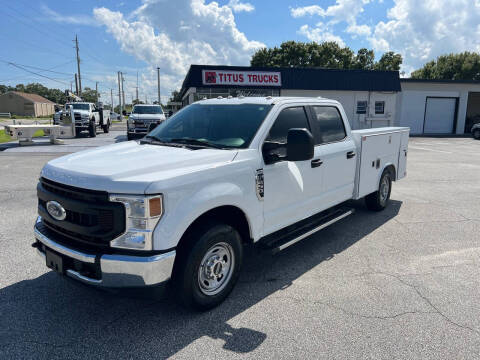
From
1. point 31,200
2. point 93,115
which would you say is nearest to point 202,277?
point 31,200

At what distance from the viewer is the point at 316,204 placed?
15.0 ft

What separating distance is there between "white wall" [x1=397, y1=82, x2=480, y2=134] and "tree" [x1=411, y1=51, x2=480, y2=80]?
3169cm

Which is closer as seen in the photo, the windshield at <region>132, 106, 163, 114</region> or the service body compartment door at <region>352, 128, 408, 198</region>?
the service body compartment door at <region>352, 128, 408, 198</region>

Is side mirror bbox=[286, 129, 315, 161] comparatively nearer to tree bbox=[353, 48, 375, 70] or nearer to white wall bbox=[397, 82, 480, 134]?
white wall bbox=[397, 82, 480, 134]

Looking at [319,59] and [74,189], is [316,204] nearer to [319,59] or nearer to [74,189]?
[74,189]

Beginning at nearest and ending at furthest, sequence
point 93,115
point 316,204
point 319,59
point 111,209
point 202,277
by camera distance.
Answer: point 111,209 → point 202,277 → point 316,204 → point 93,115 → point 319,59

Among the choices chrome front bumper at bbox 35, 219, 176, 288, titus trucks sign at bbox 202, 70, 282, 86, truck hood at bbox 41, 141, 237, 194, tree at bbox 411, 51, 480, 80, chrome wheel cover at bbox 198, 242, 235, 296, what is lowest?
chrome wheel cover at bbox 198, 242, 235, 296

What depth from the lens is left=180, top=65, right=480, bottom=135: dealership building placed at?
77.9 feet

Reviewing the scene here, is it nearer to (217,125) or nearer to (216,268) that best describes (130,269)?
(216,268)

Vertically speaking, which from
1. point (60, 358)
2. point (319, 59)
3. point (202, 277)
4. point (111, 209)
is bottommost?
point (60, 358)

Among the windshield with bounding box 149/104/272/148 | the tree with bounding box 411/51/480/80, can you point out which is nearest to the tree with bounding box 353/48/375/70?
the tree with bounding box 411/51/480/80

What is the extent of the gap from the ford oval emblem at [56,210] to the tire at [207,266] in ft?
3.24

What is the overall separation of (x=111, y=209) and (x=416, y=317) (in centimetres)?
278

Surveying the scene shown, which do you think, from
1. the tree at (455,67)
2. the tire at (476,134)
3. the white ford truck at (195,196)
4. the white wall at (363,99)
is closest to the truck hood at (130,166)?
the white ford truck at (195,196)
